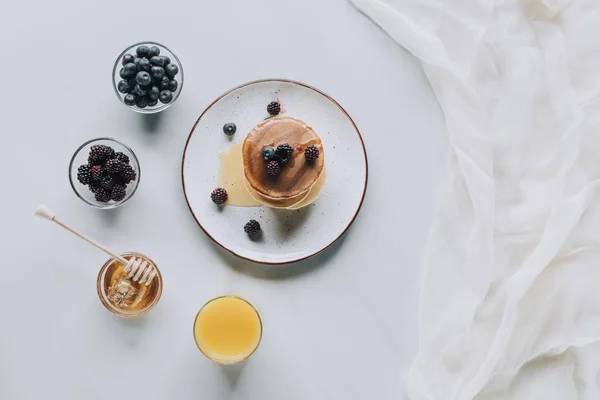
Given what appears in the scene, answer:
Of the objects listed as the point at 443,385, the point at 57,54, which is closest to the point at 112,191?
the point at 57,54

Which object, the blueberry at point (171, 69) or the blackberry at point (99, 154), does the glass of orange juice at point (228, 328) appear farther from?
the blueberry at point (171, 69)

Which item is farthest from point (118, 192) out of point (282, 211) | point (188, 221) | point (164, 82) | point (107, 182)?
point (282, 211)

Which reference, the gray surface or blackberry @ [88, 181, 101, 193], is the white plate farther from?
blackberry @ [88, 181, 101, 193]

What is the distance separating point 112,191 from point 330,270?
611 mm

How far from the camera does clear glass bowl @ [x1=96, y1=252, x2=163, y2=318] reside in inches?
71.3

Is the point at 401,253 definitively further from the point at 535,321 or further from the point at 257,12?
the point at 257,12

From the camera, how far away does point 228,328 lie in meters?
1.86

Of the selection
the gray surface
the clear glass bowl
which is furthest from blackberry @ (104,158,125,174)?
the clear glass bowl

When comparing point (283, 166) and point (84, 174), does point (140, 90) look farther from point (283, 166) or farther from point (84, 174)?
point (283, 166)

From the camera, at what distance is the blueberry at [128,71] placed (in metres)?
1.79

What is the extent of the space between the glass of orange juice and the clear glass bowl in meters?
0.13

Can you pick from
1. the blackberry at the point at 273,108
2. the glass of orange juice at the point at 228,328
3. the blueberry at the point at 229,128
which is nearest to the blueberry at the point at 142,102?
the blueberry at the point at 229,128

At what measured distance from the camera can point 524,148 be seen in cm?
184

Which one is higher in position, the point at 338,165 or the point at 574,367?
the point at 338,165
